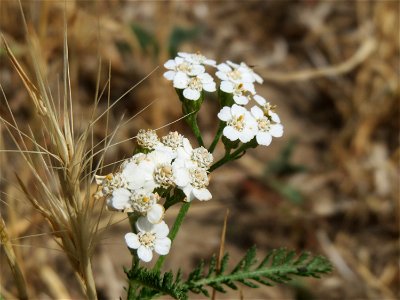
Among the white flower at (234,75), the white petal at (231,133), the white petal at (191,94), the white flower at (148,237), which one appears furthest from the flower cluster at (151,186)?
the white flower at (234,75)

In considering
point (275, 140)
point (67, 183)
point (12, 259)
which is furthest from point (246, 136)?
point (275, 140)

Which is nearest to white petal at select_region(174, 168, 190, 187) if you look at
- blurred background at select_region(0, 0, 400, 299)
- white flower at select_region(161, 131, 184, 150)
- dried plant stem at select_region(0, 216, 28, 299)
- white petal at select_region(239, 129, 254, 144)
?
white flower at select_region(161, 131, 184, 150)

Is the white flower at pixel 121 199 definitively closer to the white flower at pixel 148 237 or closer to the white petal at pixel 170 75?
the white flower at pixel 148 237

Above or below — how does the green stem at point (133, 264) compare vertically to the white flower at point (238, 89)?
below

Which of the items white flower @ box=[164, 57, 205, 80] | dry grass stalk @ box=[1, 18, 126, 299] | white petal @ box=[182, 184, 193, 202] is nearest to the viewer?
dry grass stalk @ box=[1, 18, 126, 299]

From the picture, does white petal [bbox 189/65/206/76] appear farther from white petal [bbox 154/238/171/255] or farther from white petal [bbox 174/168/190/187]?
white petal [bbox 154/238/171/255]

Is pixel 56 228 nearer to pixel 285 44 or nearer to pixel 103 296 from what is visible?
pixel 103 296

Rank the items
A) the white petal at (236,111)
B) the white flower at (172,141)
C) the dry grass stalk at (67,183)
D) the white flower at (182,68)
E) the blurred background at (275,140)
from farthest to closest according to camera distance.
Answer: the blurred background at (275,140) < the white flower at (182,68) < the white petal at (236,111) < the white flower at (172,141) < the dry grass stalk at (67,183)

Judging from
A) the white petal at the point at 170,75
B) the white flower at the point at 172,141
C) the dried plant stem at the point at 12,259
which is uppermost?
the white petal at the point at 170,75
